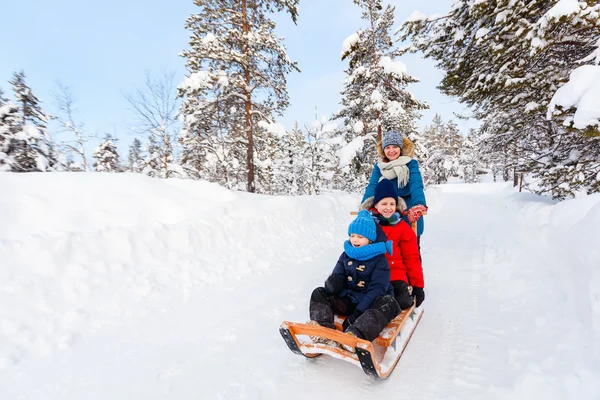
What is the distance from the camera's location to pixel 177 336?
3566 mm

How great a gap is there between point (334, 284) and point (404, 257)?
1.12 metres

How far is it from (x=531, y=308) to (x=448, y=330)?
3.53 ft

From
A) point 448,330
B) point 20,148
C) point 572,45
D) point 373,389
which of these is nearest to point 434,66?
point 572,45

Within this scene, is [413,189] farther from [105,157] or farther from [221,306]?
[105,157]

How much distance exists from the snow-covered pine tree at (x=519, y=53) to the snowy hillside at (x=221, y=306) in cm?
149

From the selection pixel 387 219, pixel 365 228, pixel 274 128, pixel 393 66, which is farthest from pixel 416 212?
pixel 393 66

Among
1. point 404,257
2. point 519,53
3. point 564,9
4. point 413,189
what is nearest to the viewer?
point 404,257

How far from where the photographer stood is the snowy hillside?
2623 mm

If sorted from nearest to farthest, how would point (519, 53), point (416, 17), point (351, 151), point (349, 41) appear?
1. point (519, 53)
2. point (416, 17)
3. point (349, 41)
4. point (351, 151)

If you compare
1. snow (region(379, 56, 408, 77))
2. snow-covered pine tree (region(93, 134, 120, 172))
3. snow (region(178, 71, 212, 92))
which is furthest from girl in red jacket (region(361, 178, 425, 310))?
snow-covered pine tree (region(93, 134, 120, 172))

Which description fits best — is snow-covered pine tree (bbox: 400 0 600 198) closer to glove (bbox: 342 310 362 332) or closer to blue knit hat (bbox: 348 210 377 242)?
blue knit hat (bbox: 348 210 377 242)

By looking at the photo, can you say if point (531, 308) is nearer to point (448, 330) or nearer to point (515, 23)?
point (448, 330)

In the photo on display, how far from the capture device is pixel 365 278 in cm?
323

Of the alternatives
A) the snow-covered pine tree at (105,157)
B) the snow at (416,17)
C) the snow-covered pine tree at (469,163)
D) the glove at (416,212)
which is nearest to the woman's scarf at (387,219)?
the glove at (416,212)
